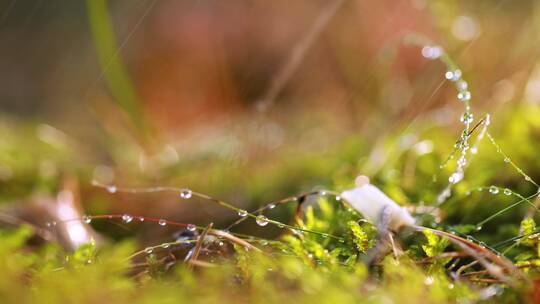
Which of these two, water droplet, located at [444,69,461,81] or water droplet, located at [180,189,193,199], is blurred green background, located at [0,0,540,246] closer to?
water droplet, located at [444,69,461,81]

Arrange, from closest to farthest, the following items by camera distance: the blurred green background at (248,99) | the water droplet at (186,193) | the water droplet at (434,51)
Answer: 1. the water droplet at (186,193)
2. the water droplet at (434,51)
3. the blurred green background at (248,99)

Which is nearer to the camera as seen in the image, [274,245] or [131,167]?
[274,245]

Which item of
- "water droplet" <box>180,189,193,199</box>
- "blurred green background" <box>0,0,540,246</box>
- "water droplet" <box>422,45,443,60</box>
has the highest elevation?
"blurred green background" <box>0,0,540,246</box>

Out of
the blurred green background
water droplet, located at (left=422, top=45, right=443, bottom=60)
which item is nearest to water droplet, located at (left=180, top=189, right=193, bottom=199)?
the blurred green background

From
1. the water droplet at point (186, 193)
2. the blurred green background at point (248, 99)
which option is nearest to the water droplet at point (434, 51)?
the blurred green background at point (248, 99)

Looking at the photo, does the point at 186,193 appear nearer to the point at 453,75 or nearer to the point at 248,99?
the point at 453,75

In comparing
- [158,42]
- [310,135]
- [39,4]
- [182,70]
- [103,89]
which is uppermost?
[39,4]

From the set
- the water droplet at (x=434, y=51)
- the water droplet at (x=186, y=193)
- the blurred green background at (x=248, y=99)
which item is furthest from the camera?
the blurred green background at (x=248, y=99)

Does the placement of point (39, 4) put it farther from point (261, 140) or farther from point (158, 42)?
point (261, 140)

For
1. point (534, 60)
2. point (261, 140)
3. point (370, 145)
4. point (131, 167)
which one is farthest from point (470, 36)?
point (131, 167)

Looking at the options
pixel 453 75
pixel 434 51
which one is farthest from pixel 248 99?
pixel 453 75

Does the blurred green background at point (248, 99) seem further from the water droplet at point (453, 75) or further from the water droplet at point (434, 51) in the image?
the water droplet at point (453, 75)
